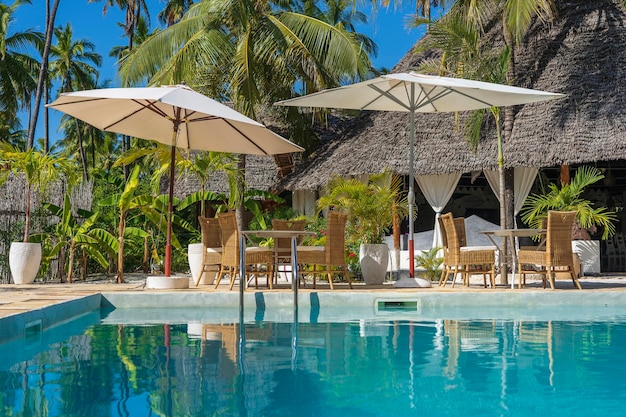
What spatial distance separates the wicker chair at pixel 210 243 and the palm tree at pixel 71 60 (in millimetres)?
23448

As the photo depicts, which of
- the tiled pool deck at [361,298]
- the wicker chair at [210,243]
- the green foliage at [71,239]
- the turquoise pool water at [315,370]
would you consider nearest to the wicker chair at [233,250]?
the wicker chair at [210,243]

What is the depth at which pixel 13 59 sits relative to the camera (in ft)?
88.5

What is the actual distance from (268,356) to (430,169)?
9.06 metres

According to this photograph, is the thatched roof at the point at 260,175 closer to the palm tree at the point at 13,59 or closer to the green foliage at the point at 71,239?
the green foliage at the point at 71,239

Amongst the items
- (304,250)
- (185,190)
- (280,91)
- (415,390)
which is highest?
(280,91)

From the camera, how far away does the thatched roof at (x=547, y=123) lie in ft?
40.0

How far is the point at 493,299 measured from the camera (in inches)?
292

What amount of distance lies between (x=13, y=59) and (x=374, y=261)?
890 inches

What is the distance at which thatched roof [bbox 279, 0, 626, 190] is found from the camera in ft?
40.0

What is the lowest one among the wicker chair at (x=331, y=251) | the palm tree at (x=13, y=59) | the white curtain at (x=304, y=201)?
the wicker chair at (x=331, y=251)

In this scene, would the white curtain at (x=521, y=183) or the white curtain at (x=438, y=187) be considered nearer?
the white curtain at (x=521, y=183)

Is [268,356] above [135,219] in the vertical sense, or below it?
below

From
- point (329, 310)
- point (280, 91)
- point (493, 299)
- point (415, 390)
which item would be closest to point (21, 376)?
point (415, 390)

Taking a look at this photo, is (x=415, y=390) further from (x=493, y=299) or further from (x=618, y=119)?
(x=618, y=119)
